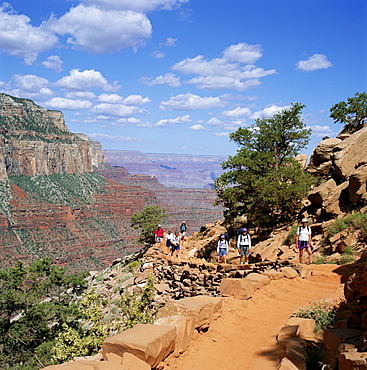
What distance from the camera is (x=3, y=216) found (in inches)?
4427

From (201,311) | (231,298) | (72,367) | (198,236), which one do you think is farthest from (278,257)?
(198,236)

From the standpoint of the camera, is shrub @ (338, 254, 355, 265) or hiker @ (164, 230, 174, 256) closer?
shrub @ (338, 254, 355, 265)

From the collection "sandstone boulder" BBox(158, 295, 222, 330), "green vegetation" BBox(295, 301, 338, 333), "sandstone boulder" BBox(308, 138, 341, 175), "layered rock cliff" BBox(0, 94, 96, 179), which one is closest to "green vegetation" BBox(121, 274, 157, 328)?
"sandstone boulder" BBox(158, 295, 222, 330)

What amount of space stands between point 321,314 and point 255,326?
155 centimetres

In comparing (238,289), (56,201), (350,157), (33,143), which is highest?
(33,143)

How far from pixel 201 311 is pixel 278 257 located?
Answer: 8519mm

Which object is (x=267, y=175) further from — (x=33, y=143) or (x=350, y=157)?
(x=33, y=143)

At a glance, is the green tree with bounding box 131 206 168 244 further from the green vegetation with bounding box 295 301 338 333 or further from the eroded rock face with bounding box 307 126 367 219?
the green vegetation with bounding box 295 301 338 333

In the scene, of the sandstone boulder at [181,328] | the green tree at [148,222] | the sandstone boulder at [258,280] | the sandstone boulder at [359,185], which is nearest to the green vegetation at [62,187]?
the green tree at [148,222]

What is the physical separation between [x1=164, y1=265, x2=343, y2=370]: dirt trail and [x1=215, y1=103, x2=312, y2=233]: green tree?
943cm

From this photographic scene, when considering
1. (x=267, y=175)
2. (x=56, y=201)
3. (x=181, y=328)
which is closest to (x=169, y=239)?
(x=267, y=175)

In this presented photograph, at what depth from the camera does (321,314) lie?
7758 mm

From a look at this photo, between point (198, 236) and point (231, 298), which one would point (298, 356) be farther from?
point (198, 236)

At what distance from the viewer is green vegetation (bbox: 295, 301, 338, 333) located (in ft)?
23.3
